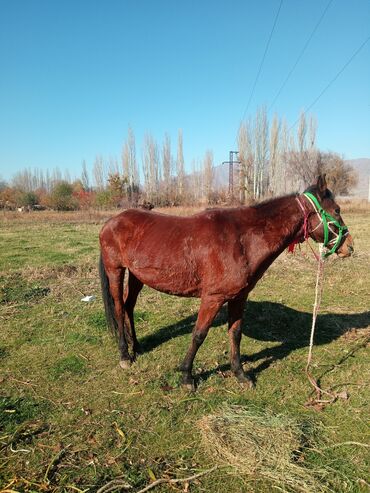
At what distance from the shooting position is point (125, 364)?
170 inches

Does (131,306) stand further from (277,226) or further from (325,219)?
(325,219)

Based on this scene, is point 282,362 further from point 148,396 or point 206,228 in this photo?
point 206,228

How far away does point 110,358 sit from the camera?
15.0 feet

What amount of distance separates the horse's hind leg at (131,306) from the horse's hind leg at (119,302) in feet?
0.64

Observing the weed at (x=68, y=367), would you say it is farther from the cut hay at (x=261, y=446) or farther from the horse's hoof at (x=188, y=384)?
the cut hay at (x=261, y=446)

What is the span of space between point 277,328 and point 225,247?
8.56 feet

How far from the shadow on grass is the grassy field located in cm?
2

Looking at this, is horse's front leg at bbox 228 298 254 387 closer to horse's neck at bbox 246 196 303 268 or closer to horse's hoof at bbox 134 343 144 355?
horse's neck at bbox 246 196 303 268

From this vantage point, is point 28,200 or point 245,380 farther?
point 28,200

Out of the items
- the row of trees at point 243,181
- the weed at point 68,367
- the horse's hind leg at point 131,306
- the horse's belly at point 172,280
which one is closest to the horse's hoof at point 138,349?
the horse's hind leg at point 131,306

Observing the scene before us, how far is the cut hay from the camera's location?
101 inches

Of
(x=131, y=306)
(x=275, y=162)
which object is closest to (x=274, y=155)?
→ (x=275, y=162)

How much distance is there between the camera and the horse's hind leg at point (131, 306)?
15.5 feet

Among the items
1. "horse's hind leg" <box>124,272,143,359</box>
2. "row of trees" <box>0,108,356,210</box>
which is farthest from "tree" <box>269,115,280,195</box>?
"horse's hind leg" <box>124,272,143,359</box>
